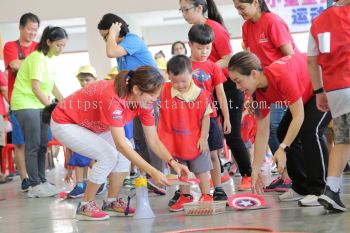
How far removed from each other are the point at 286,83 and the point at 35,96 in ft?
8.13

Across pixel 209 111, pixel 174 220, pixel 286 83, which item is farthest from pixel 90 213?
pixel 286 83

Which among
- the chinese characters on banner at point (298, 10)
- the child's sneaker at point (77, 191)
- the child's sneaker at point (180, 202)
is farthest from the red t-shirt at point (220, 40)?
the chinese characters on banner at point (298, 10)

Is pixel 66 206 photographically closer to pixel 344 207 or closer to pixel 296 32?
pixel 344 207

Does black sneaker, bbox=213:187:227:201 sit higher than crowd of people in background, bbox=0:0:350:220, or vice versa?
crowd of people in background, bbox=0:0:350:220

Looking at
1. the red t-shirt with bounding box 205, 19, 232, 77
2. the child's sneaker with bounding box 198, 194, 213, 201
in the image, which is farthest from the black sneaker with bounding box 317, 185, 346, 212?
the red t-shirt with bounding box 205, 19, 232, 77

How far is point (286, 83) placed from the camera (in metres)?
3.19

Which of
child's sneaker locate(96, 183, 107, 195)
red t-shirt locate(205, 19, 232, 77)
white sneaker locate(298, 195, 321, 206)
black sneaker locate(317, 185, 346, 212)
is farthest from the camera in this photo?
child's sneaker locate(96, 183, 107, 195)

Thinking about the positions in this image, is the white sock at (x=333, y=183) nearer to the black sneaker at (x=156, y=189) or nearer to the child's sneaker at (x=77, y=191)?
the black sneaker at (x=156, y=189)

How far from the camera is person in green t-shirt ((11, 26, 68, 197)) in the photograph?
488 centimetres

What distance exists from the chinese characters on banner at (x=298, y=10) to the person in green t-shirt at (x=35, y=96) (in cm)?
460

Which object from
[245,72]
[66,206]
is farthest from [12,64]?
[245,72]

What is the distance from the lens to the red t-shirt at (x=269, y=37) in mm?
3918

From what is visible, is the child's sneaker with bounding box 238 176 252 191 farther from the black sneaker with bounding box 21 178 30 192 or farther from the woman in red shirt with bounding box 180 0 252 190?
the black sneaker with bounding box 21 178 30 192

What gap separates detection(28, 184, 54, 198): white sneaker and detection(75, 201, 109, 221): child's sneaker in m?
1.39
